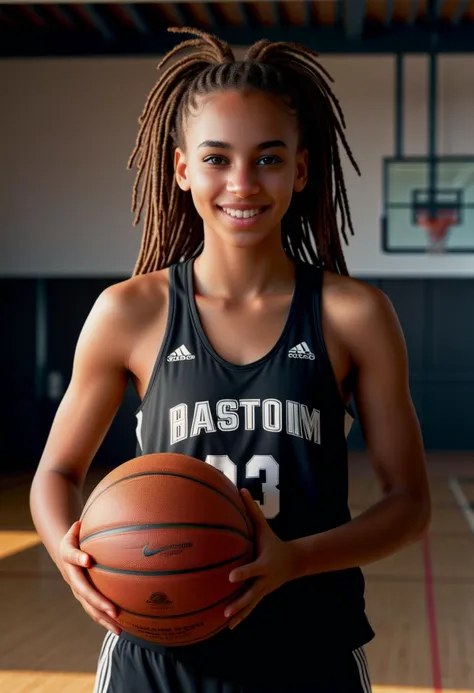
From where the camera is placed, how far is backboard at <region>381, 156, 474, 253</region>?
8.94 metres

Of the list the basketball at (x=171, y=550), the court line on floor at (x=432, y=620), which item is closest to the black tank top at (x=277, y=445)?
the basketball at (x=171, y=550)

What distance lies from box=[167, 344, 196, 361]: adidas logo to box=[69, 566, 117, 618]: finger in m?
0.31

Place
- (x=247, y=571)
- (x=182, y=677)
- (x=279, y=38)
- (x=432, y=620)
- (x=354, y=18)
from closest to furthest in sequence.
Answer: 1. (x=247, y=571)
2. (x=182, y=677)
3. (x=432, y=620)
4. (x=354, y=18)
5. (x=279, y=38)

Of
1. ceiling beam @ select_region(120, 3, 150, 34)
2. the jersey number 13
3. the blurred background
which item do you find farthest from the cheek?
ceiling beam @ select_region(120, 3, 150, 34)

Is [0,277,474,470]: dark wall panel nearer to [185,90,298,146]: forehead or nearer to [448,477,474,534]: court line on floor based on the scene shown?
[448,477,474,534]: court line on floor

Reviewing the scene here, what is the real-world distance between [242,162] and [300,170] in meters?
0.15

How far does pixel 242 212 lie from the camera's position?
1.36 m

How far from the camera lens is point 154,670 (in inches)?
51.4

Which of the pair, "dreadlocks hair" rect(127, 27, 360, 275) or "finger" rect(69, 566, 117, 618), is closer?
"finger" rect(69, 566, 117, 618)

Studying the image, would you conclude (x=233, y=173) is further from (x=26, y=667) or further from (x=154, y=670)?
(x=26, y=667)

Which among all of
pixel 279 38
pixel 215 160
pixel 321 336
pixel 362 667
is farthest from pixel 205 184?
pixel 279 38

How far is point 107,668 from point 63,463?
0.92 ft

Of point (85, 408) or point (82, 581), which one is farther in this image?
point (85, 408)

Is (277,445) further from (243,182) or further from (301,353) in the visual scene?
(243,182)
